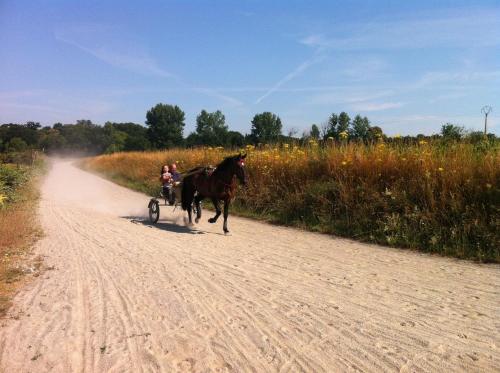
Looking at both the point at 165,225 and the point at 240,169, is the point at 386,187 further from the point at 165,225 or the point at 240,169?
the point at 165,225

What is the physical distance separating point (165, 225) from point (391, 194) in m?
6.07

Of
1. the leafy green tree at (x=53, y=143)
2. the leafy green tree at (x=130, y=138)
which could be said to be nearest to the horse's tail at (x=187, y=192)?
the leafy green tree at (x=130, y=138)

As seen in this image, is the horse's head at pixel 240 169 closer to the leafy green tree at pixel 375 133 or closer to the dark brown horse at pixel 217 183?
the dark brown horse at pixel 217 183

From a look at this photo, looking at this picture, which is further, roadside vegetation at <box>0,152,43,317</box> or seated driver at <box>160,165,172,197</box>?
seated driver at <box>160,165,172,197</box>

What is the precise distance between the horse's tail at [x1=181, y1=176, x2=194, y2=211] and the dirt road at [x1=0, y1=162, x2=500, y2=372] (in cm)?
300

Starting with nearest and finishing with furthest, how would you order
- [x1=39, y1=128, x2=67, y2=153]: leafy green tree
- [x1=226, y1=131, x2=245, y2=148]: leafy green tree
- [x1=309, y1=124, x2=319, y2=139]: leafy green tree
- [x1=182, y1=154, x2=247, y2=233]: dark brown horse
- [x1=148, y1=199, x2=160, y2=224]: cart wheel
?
[x1=182, y1=154, x2=247, y2=233]: dark brown horse → [x1=148, y1=199, x2=160, y2=224]: cart wheel → [x1=309, y1=124, x2=319, y2=139]: leafy green tree → [x1=226, y1=131, x2=245, y2=148]: leafy green tree → [x1=39, y1=128, x2=67, y2=153]: leafy green tree

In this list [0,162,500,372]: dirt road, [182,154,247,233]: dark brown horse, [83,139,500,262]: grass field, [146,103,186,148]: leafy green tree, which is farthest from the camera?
[146,103,186,148]: leafy green tree

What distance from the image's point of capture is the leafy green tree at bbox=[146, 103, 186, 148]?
261ft

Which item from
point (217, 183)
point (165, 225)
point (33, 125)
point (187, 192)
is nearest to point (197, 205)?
point (187, 192)

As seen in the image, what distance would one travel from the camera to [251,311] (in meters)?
4.62

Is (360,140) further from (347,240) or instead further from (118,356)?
(118,356)

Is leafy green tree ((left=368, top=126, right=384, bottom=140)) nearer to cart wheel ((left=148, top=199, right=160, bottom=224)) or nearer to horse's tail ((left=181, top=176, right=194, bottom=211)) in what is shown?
horse's tail ((left=181, top=176, right=194, bottom=211))

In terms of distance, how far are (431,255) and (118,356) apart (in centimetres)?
597

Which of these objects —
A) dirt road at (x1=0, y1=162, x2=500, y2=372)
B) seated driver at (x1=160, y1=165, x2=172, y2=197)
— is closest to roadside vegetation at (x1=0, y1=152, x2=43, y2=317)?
dirt road at (x1=0, y1=162, x2=500, y2=372)
